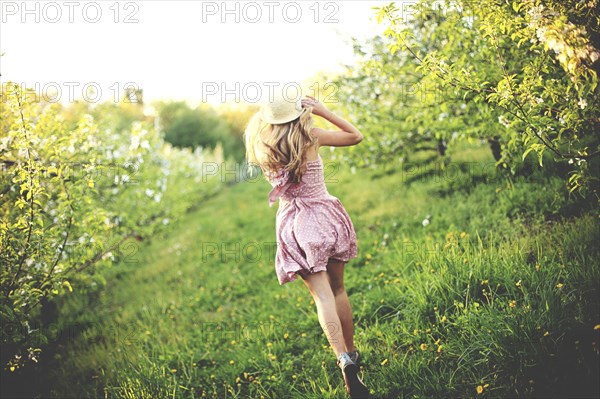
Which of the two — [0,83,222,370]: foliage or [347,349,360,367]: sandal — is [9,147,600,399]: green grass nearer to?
[347,349,360,367]: sandal

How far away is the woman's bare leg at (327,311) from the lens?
272 centimetres

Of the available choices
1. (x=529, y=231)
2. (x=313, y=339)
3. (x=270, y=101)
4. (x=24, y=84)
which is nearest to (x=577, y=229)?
(x=529, y=231)

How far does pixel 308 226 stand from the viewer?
289 centimetres

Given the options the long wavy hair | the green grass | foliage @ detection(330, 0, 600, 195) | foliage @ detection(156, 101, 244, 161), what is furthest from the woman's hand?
foliage @ detection(156, 101, 244, 161)

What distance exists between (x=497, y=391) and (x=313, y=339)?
168 centimetres

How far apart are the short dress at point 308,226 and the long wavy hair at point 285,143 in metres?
0.08

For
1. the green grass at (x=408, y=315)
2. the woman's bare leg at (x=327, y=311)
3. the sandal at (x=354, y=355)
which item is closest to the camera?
the green grass at (x=408, y=315)

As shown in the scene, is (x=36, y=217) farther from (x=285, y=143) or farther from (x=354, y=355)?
(x=354, y=355)

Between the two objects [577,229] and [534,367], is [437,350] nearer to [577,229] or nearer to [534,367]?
[534,367]

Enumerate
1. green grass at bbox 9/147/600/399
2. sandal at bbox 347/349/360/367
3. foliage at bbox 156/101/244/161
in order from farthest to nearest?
foliage at bbox 156/101/244/161, sandal at bbox 347/349/360/367, green grass at bbox 9/147/600/399

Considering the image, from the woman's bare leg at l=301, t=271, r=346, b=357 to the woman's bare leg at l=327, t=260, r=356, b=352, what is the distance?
0.18m

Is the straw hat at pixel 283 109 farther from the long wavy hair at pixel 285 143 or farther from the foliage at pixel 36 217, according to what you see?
the foliage at pixel 36 217

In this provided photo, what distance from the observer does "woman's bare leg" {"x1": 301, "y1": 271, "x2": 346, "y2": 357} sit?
2.72 meters

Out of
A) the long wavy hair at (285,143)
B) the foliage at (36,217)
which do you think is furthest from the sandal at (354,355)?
the foliage at (36,217)
